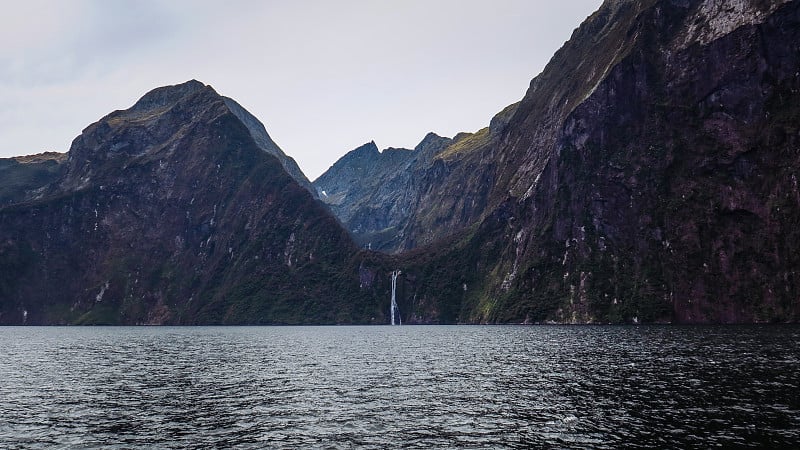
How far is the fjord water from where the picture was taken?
39812 mm

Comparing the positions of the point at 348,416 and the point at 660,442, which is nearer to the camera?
the point at 660,442

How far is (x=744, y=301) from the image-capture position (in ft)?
650

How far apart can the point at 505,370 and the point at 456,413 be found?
97.0 ft

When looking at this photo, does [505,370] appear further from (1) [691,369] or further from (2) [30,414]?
(2) [30,414]

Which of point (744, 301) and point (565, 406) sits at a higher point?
point (744, 301)

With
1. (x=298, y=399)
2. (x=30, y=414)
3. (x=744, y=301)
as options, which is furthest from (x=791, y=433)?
(x=744, y=301)

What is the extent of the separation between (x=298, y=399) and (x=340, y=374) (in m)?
19.7

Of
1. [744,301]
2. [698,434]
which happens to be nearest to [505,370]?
[698,434]

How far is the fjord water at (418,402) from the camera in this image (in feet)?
131

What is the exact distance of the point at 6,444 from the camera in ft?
128

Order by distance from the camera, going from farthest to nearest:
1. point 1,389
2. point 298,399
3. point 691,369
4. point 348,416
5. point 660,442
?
→ 1. point 691,369
2. point 1,389
3. point 298,399
4. point 348,416
5. point 660,442

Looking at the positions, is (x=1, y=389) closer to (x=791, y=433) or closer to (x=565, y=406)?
(x=565, y=406)

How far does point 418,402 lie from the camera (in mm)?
53781

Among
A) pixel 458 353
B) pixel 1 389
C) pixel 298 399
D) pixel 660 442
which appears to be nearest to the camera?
pixel 660 442
